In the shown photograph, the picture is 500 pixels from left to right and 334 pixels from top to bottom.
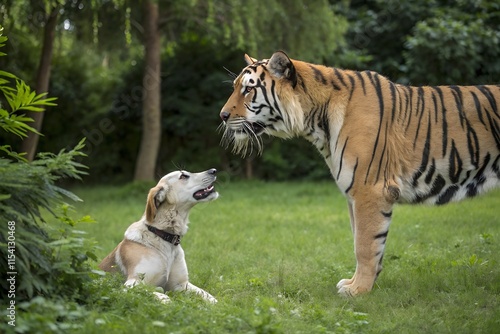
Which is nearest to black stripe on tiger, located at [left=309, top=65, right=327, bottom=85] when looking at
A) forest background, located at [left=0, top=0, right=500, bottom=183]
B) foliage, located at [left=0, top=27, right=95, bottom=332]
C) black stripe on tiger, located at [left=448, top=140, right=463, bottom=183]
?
black stripe on tiger, located at [left=448, top=140, right=463, bottom=183]

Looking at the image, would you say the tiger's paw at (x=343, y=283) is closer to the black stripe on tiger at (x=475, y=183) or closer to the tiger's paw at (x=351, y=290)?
the tiger's paw at (x=351, y=290)

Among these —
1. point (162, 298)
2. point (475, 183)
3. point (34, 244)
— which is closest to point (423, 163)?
point (475, 183)

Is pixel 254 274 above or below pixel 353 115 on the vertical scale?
below

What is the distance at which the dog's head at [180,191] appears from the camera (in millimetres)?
6703

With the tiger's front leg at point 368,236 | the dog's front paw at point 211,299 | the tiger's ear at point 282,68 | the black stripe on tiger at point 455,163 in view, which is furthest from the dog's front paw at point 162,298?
the black stripe on tiger at point 455,163

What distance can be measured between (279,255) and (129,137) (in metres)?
11.2

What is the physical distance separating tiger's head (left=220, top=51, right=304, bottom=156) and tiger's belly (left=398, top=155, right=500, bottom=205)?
1236mm

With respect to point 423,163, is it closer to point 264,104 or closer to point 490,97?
point 490,97

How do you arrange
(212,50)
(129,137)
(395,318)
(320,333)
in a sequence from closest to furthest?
(320,333) < (395,318) < (212,50) < (129,137)

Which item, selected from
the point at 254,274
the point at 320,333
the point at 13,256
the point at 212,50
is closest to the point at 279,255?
the point at 254,274

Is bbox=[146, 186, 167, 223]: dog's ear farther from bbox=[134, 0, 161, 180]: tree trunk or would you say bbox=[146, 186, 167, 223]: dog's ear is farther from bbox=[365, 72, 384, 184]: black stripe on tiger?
bbox=[134, 0, 161, 180]: tree trunk

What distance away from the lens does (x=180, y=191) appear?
680cm

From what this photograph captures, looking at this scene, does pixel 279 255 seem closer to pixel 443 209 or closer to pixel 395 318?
pixel 395 318

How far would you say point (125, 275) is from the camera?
6.67m
